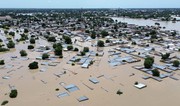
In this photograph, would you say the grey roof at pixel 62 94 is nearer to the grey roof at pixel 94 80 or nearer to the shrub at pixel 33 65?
the grey roof at pixel 94 80

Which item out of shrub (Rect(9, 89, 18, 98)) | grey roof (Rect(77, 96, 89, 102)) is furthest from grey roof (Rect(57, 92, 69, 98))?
shrub (Rect(9, 89, 18, 98))

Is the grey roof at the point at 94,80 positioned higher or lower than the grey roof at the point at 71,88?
higher

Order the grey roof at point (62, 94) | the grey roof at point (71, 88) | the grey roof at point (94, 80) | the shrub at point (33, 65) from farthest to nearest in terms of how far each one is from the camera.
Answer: the shrub at point (33, 65)
the grey roof at point (94, 80)
the grey roof at point (71, 88)
the grey roof at point (62, 94)

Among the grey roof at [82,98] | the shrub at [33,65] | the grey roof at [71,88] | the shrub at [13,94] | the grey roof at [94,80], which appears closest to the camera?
the grey roof at [82,98]

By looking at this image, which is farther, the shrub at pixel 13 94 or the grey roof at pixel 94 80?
the grey roof at pixel 94 80

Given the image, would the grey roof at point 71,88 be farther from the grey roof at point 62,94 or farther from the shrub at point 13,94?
the shrub at point 13,94

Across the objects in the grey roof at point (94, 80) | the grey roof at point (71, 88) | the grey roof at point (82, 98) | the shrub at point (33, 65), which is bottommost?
the grey roof at point (82, 98)

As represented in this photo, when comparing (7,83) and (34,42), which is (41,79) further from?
(34,42)

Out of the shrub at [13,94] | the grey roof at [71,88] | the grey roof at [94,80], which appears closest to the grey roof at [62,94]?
the grey roof at [71,88]

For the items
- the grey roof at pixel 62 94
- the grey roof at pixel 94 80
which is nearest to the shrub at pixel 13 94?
the grey roof at pixel 62 94

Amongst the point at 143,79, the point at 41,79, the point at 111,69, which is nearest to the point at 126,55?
the point at 111,69

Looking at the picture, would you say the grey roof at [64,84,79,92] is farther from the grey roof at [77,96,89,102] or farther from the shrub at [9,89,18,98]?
the shrub at [9,89,18,98]

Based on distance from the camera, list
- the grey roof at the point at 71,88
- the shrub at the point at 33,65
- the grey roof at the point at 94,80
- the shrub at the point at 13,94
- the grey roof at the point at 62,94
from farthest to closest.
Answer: the shrub at the point at 33,65 < the grey roof at the point at 94,80 < the grey roof at the point at 71,88 < the grey roof at the point at 62,94 < the shrub at the point at 13,94
